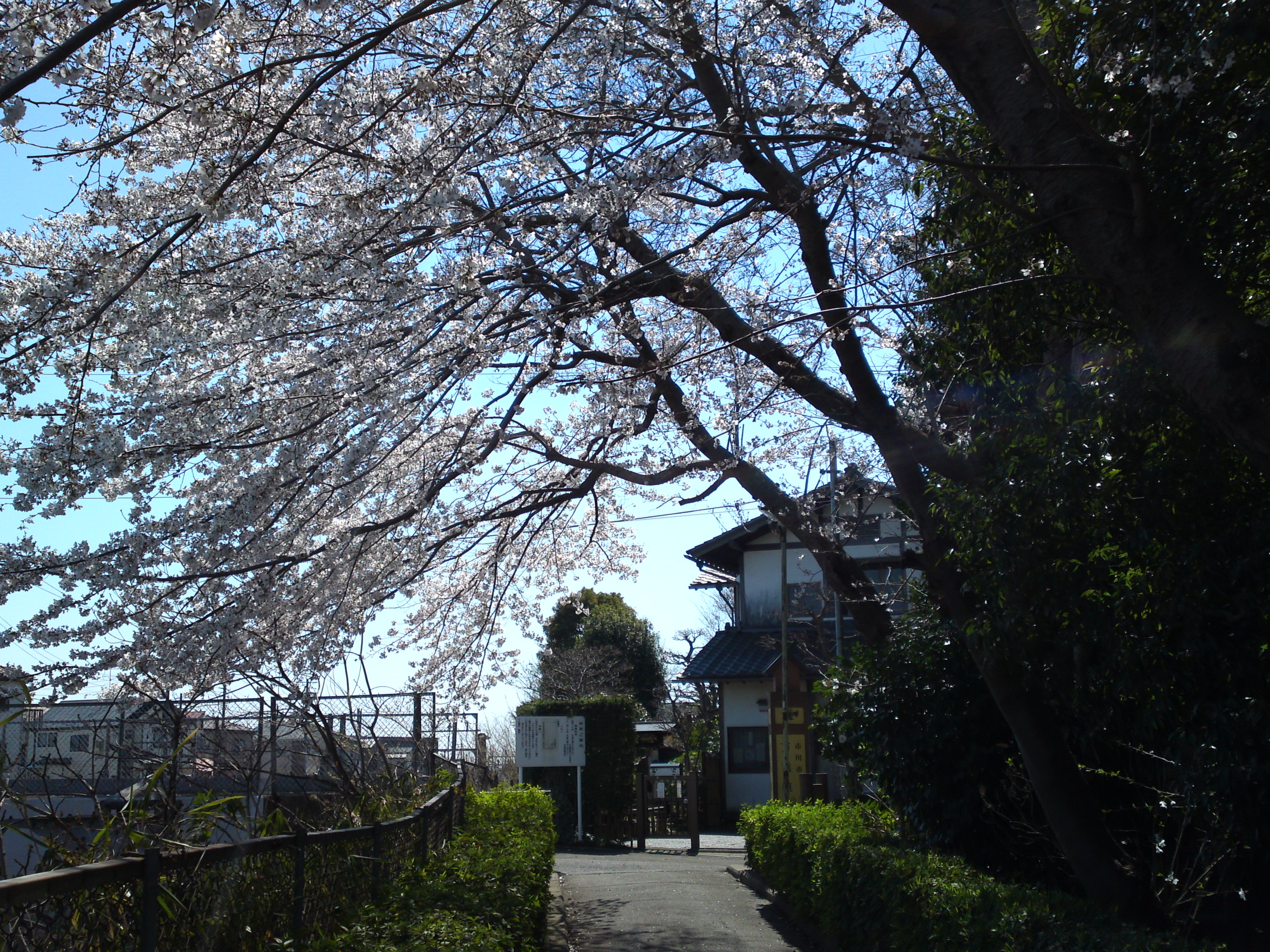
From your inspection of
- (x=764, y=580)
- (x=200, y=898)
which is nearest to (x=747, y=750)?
(x=764, y=580)

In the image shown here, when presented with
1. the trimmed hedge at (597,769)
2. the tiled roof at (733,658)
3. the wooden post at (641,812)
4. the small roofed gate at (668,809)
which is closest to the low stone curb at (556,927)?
the small roofed gate at (668,809)

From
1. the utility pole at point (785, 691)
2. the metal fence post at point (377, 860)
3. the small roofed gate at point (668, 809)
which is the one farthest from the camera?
the small roofed gate at point (668, 809)

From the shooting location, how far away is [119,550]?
6355mm

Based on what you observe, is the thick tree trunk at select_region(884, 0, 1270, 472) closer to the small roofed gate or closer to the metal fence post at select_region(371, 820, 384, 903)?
the metal fence post at select_region(371, 820, 384, 903)

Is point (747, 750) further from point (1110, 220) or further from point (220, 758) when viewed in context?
point (1110, 220)

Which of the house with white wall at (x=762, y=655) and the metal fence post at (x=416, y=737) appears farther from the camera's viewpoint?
the house with white wall at (x=762, y=655)

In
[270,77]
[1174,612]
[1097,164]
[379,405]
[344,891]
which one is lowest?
[344,891]

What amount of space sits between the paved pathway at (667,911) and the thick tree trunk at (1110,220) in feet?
21.2

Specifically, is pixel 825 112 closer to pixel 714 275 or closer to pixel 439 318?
pixel 714 275

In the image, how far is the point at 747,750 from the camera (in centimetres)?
2467

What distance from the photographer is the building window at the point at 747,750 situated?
24.4 metres

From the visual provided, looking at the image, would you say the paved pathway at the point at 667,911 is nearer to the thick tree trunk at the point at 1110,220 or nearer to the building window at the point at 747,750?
the thick tree trunk at the point at 1110,220

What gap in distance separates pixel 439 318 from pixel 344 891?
3.66 m

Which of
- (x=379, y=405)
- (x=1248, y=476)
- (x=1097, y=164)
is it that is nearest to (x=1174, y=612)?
(x=1248, y=476)
